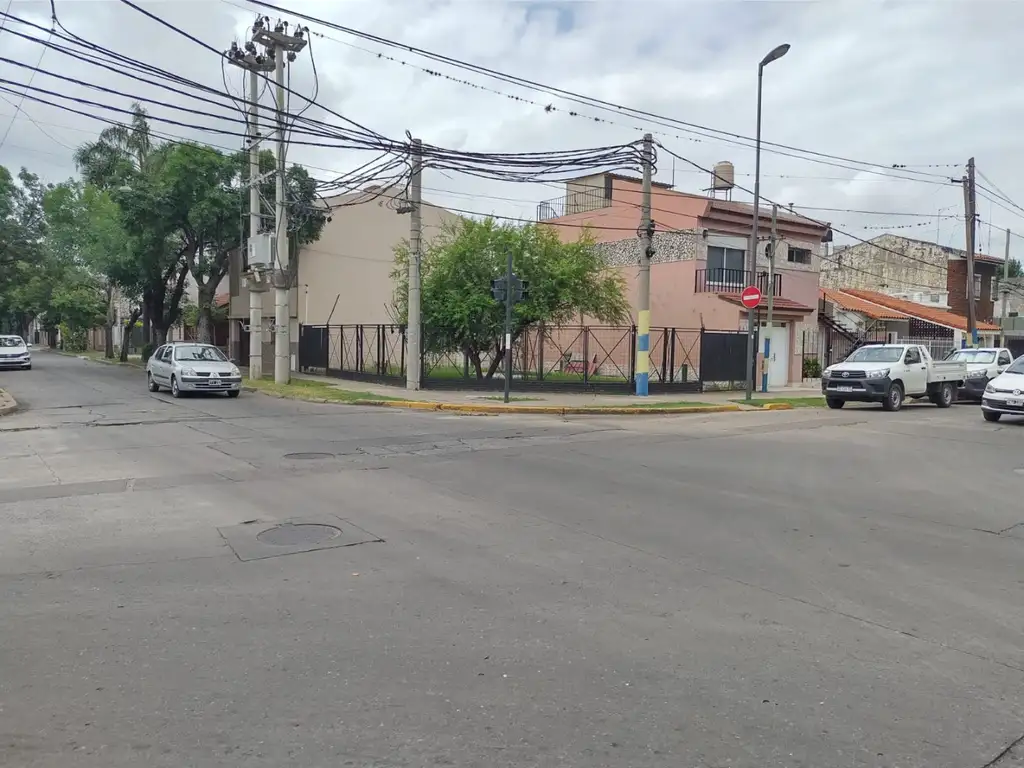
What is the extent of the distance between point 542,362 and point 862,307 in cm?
1911

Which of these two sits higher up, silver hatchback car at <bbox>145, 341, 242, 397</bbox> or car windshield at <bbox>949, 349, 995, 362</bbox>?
car windshield at <bbox>949, 349, 995, 362</bbox>

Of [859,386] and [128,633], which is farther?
[859,386]

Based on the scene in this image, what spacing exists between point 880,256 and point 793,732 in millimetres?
52220

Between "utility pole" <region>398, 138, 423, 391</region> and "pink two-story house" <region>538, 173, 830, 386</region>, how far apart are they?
834 cm

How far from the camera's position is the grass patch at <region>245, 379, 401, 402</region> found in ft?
68.8

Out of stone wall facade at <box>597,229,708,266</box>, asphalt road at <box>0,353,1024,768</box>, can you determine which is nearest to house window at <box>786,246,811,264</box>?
stone wall facade at <box>597,229,708,266</box>

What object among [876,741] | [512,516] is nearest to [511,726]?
[876,741]

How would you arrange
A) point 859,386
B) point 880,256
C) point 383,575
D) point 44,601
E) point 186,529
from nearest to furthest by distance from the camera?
point 44,601 → point 383,575 → point 186,529 → point 859,386 → point 880,256

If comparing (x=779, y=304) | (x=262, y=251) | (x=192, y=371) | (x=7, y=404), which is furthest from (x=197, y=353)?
(x=779, y=304)

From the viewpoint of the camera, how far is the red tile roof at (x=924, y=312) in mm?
38531

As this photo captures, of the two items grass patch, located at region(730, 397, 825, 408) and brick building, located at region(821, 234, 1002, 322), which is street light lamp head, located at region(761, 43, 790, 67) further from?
brick building, located at region(821, 234, 1002, 322)

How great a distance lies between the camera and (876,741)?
3.43 m

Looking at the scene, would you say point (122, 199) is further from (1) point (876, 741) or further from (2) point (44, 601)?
(1) point (876, 741)

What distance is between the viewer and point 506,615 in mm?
4938
